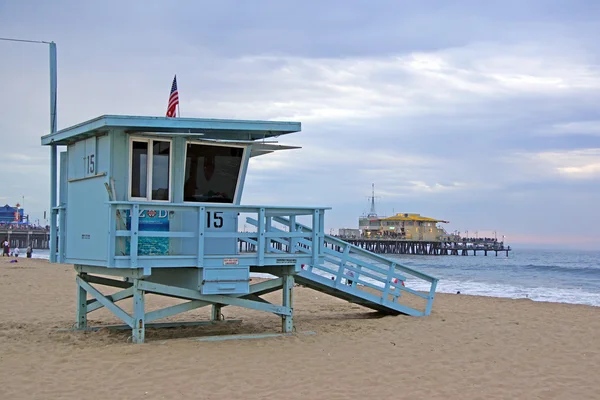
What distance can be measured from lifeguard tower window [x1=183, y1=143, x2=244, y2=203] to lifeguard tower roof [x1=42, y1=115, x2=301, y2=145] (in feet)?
0.88

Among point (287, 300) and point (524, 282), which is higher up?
point (287, 300)

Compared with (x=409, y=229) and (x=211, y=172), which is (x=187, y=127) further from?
(x=409, y=229)

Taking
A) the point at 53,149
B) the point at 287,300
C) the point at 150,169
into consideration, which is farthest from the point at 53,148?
the point at 287,300

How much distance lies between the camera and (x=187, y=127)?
10.5 metres

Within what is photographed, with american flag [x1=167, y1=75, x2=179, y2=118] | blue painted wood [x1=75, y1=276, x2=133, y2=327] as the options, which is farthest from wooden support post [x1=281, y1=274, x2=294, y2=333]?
american flag [x1=167, y1=75, x2=179, y2=118]

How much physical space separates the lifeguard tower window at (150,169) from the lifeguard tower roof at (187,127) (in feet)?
0.87

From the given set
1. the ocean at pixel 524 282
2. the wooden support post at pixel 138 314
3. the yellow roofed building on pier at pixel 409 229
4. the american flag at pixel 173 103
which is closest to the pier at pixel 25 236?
the ocean at pixel 524 282

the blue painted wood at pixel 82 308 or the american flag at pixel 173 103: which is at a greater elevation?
the american flag at pixel 173 103

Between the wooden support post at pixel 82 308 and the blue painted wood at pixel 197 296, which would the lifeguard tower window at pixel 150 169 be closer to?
the blue painted wood at pixel 197 296

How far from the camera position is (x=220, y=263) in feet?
35.4

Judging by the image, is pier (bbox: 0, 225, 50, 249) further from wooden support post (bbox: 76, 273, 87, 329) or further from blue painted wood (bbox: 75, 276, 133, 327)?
blue painted wood (bbox: 75, 276, 133, 327)

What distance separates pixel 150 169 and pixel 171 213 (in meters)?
0.78

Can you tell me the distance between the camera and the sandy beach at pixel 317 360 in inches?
311

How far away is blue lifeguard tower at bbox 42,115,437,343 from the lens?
34.1ft
